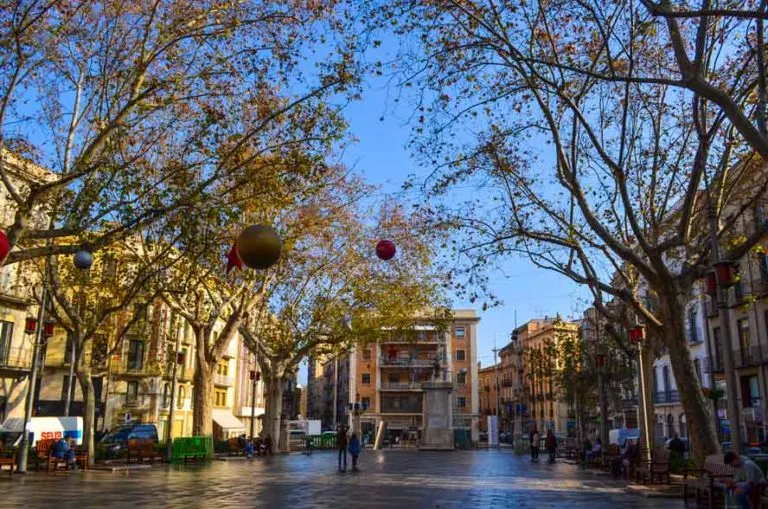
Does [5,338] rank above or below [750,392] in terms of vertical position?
above

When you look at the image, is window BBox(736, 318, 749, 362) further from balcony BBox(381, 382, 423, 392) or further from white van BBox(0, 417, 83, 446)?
balcony BBox(381, 382, 423, 392)

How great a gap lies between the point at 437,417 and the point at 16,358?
81.6 ft

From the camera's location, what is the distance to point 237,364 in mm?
67062

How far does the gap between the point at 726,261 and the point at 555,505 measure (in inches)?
219

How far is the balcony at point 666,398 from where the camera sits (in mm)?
47125

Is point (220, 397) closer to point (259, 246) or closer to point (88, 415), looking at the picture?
point (88, 415)

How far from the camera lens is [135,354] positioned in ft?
161

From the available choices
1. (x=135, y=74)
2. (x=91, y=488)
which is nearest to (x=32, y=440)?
(x=91, y=488)

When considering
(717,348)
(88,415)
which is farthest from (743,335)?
(88,415)

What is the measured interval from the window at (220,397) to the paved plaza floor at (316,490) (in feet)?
128

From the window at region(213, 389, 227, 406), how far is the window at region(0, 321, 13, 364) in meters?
24.6

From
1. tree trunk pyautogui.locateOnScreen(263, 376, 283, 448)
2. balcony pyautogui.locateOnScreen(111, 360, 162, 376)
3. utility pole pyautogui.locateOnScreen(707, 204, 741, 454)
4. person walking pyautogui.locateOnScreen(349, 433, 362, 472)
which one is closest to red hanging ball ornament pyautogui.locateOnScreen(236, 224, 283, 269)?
utility pole pyautogui.locateOnScreen(707, 204, 741, 454)

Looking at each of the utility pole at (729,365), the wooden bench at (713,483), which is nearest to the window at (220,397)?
the wooden bench at (713,483)

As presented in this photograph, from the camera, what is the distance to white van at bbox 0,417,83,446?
2739 centimetres
